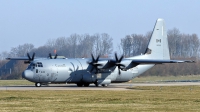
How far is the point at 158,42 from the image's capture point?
53.7 m

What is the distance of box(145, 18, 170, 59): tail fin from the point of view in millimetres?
53250

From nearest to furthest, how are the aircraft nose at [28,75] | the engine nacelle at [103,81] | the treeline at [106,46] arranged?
1. the aircraft nose at [28,75]
2. the engine nacelle at [103,81]
3. the treeline at [106,46]

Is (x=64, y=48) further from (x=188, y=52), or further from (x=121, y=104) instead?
(x=121, y=104)

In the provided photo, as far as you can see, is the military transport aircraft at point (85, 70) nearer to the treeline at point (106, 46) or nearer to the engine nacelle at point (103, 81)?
the engine nacelle at point (103, 81)

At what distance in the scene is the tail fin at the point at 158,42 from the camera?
175 ft

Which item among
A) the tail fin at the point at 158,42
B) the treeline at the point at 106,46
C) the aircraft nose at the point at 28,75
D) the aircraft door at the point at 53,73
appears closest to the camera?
the aircraft nose at the point at 28,75

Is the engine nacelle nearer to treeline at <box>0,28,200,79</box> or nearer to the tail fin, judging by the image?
the tail fin

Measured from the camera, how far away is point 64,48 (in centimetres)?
10744

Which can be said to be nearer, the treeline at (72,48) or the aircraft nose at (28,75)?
the aircraft nose at (28,75)

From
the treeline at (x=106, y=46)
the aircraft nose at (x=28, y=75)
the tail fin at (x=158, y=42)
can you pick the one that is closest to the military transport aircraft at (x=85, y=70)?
the aircraft nose at (x=28, y=75)

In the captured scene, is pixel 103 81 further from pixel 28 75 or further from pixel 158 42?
pixel 158 42

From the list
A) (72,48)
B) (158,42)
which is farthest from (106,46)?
(158,42)

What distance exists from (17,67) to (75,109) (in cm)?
5841

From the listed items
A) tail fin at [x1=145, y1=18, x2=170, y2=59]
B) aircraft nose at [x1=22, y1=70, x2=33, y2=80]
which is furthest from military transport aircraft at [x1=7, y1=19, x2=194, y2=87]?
tail fin at [x1=145, y1=18, x2=170, y2=59]
